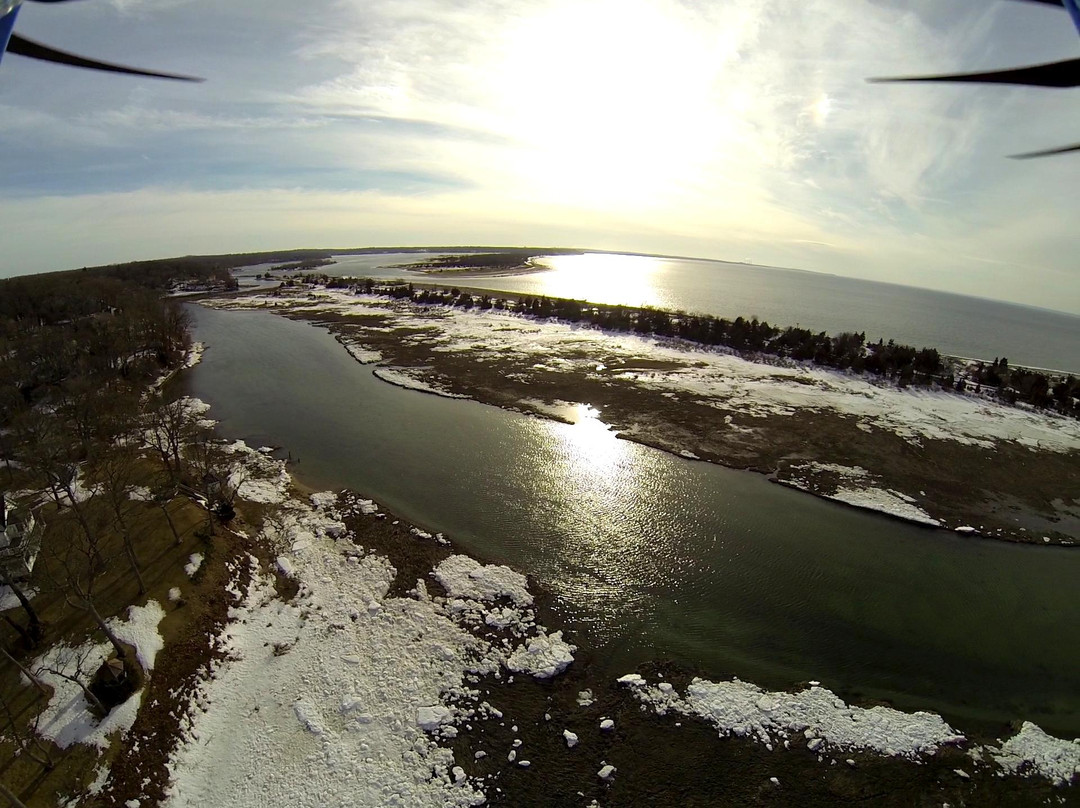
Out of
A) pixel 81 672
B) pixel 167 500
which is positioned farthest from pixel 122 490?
pixel 81 672

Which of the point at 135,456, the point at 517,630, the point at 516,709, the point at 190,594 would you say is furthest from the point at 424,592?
the point at 135,456

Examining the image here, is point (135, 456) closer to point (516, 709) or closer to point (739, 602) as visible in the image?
point (516, 709)

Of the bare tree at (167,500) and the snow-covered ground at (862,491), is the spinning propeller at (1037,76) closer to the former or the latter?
the bare tree at (167,500)

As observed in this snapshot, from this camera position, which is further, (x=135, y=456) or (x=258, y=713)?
(x=135, y=456)

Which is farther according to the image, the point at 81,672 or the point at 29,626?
the point at 29,626

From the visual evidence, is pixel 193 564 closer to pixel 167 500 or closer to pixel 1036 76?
pixel 167 500

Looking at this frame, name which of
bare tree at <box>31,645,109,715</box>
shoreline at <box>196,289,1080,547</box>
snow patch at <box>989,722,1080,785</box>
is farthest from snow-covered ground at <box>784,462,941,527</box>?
bare tree at <box>31,645,109,715</box>
